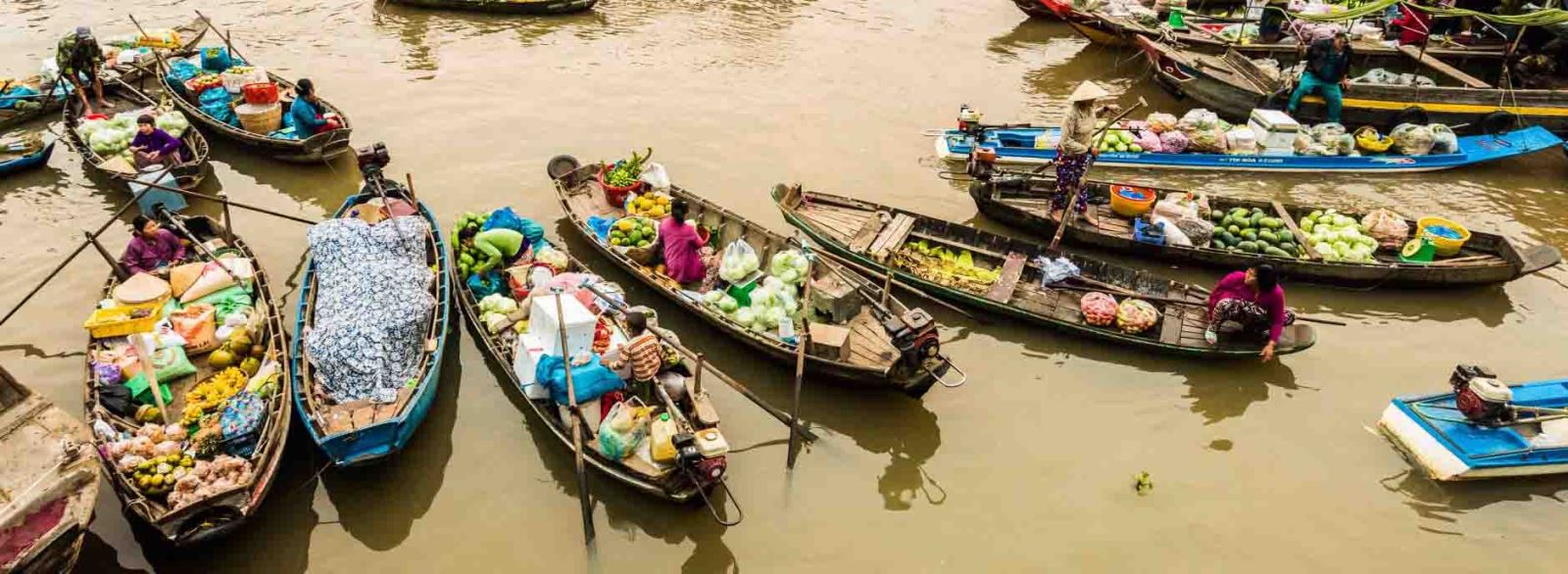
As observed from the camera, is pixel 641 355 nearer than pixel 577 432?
No

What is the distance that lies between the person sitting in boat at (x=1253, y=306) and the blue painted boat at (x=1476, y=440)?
4.39ft

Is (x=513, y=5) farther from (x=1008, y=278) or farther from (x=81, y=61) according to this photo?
(x=1008, y=278)

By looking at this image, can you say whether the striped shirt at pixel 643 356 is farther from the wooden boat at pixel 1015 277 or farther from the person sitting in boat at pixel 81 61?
the person sitting in boat at pixel 81 61

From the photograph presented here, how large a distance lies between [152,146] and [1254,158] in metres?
17.6

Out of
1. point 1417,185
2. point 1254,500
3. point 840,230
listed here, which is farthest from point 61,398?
point 1417,185

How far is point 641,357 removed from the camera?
24.8 feet

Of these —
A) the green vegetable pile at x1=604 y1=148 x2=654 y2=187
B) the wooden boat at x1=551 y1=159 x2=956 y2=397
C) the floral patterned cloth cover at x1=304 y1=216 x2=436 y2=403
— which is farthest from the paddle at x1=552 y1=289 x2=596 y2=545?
the green vegetable pile at x1=604 y1=148 x2=654 y2=187

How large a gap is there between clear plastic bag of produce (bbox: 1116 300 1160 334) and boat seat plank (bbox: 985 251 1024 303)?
128 centimetres

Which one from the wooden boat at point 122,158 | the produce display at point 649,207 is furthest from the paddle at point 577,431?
the wooden boat at point 122,158

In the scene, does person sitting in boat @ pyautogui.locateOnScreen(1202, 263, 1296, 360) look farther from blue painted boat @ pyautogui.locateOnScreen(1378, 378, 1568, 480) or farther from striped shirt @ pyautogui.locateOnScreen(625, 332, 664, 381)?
striped shirt @ pyautogui.locateOnScreen(625, 332, 664, 381)

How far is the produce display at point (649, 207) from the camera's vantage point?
1114 centimetres

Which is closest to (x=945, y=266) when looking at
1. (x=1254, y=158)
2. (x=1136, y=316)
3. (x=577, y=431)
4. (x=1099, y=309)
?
(x=1099, y=309)

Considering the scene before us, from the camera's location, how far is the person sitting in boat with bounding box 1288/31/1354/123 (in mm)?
13781

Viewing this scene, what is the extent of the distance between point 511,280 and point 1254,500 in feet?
27.4
